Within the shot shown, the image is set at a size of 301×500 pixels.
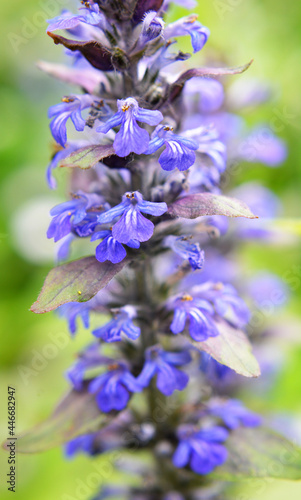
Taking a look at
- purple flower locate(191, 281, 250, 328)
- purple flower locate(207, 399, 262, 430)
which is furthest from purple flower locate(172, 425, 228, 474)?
purple flower locate(191, 281, 250, 328)

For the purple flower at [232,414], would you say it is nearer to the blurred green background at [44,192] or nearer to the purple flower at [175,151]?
the blurred green background at [44,192]

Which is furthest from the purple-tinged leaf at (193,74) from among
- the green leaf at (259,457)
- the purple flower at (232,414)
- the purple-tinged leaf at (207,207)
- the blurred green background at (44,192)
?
the blurred green background at (44,192)

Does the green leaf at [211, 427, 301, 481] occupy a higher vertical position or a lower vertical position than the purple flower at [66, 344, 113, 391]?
lower

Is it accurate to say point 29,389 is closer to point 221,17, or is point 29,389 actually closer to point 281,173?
point 281,173

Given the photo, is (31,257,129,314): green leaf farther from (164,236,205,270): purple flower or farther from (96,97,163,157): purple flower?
(96,97,163,157): purple flower

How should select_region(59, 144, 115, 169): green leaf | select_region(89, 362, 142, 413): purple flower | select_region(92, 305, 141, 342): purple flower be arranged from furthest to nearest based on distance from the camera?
select_region(89, 362, 142, 413): purple flower
select_region(92, 305, 141, 342): purple flower
select_region(59, 144, 115, 169): green leaf

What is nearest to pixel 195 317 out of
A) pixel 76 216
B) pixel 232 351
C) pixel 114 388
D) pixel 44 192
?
pixel 232 351

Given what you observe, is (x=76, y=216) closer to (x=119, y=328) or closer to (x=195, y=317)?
(x=119, y=328)
